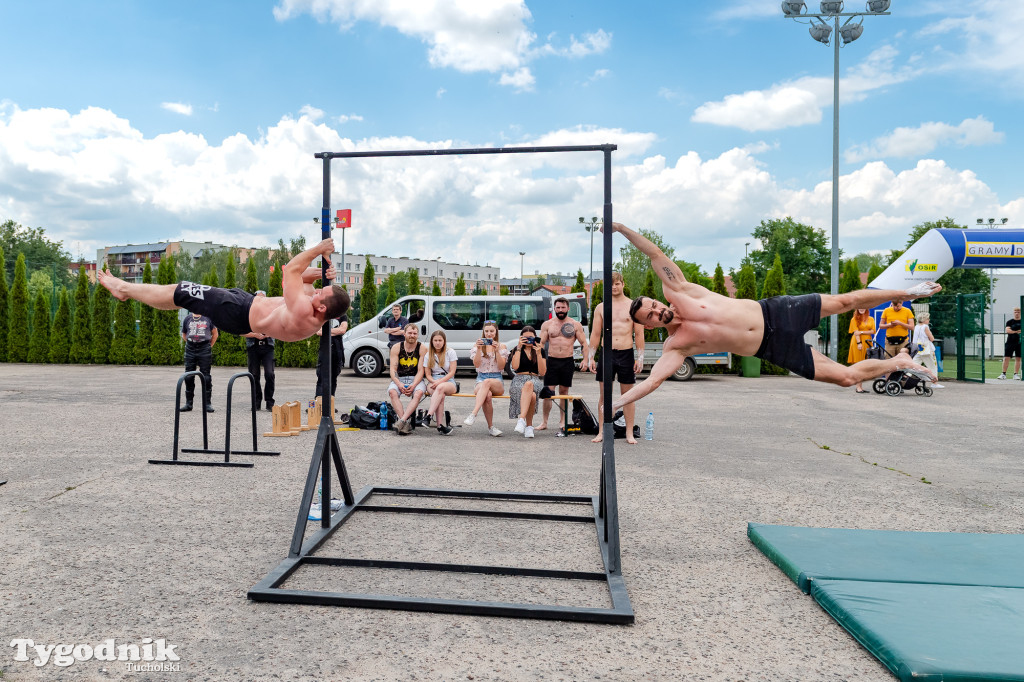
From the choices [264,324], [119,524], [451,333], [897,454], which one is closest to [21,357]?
[451,333]

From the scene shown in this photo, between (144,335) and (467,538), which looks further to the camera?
(144,335)

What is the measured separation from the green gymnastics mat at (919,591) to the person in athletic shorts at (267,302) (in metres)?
3.07

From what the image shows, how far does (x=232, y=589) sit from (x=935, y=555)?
4.06m

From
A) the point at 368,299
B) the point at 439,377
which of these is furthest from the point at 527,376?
the point at 368,299

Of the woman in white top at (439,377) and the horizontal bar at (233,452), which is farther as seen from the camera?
the woman in white top at (439,377)

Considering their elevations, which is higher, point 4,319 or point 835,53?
point 835,53

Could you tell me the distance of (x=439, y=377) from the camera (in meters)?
8.98

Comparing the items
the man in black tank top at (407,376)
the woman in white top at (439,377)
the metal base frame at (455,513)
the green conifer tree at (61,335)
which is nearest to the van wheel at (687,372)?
the woman in white top at (439,377)

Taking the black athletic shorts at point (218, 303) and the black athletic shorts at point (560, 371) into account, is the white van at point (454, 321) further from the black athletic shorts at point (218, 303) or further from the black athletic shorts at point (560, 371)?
the black athletic shorts at point (218, 303)

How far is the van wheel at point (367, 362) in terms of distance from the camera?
16.7m

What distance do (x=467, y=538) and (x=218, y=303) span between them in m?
2.21

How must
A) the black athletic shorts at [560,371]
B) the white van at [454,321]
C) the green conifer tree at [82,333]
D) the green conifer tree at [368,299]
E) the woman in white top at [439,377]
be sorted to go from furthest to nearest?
the green conifer tree at [82,333]
the green conifer tree at [368,299]
the white van at [454,321]
the black athletic shorts at [560,371]
the woman in white top at [439,377]

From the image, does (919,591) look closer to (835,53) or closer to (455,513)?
A: (455,513)

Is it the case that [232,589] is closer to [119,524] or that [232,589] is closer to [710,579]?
[119,524]
